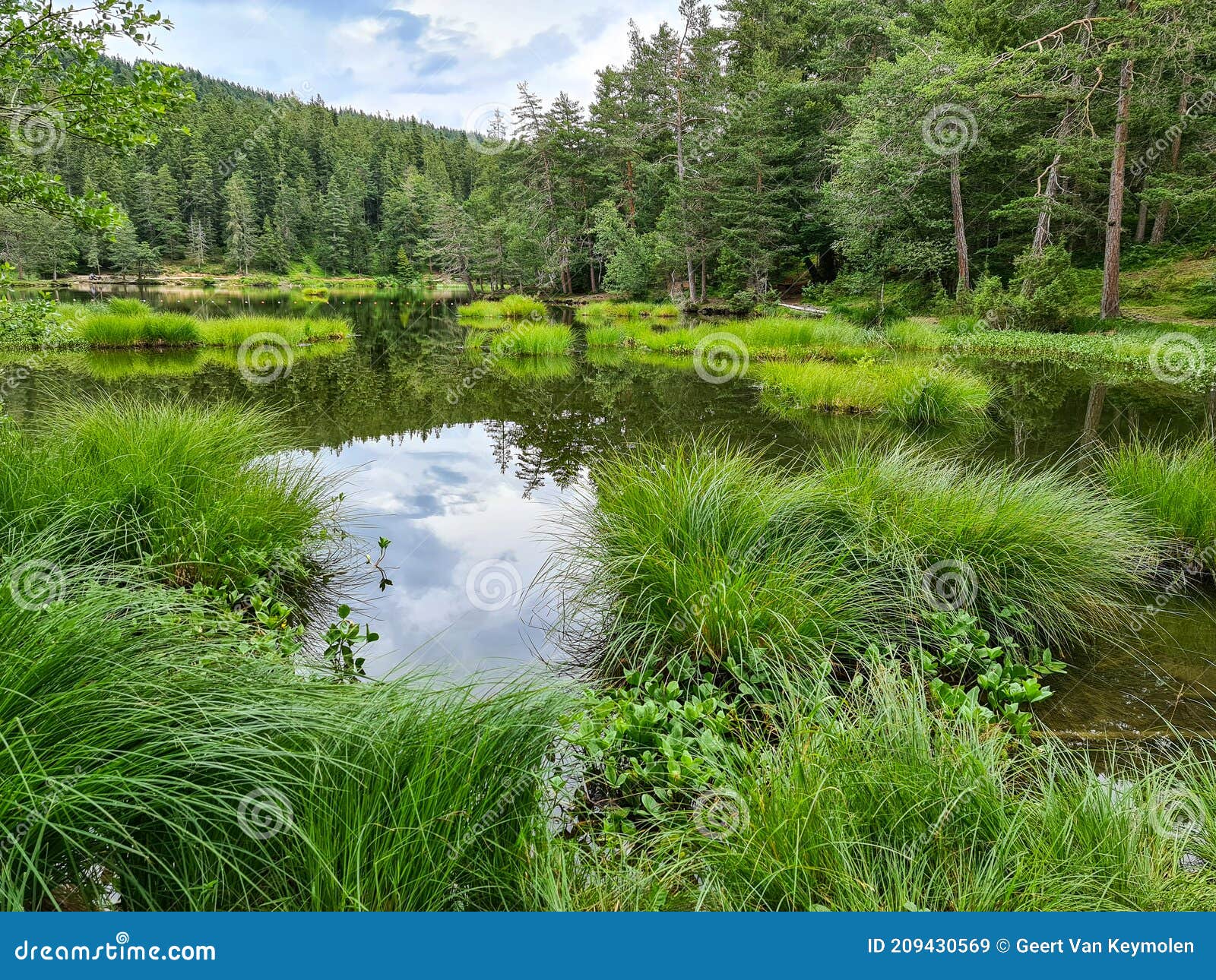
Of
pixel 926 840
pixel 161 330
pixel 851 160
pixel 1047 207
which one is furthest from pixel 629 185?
pixel 926 840

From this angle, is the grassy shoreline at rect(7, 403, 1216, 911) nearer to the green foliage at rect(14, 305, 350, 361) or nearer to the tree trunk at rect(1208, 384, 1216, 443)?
the tree trunk at rect(1208, 384, 1216, 443)

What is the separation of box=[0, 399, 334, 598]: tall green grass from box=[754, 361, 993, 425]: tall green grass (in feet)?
24.5

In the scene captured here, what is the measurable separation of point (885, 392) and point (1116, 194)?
521 inches

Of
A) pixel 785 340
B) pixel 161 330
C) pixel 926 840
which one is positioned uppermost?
pixel 161 330

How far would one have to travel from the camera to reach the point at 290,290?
50.8 meters

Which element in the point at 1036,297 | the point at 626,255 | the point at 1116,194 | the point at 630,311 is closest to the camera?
the point at 1116,194

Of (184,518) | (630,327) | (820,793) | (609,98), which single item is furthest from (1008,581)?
(609,98)

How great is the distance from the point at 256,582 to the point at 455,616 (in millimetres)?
1136

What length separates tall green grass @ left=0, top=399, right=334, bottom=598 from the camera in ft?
11.1

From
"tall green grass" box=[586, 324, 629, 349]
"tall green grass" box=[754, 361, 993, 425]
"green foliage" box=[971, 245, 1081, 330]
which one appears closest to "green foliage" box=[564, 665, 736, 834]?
"tall green grass" box=[754, 361, 993, 425]

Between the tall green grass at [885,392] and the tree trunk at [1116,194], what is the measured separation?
1038 cm

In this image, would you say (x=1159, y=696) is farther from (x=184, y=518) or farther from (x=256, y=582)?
(x=184, y=518)

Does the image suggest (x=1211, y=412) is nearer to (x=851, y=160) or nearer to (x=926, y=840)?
(x=926, y=840)

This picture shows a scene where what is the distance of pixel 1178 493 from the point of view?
15.0 feet
